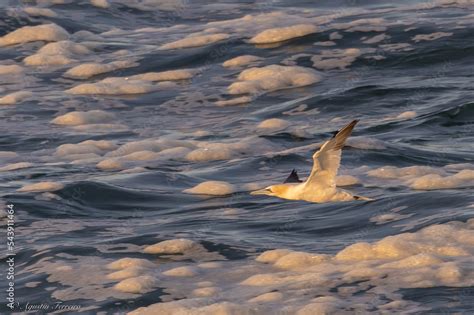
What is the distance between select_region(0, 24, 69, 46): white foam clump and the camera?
19250 mm

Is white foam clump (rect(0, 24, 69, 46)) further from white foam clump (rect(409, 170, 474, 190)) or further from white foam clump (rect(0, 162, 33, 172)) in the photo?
white foam clump (rect(409, 170, 474, 190))

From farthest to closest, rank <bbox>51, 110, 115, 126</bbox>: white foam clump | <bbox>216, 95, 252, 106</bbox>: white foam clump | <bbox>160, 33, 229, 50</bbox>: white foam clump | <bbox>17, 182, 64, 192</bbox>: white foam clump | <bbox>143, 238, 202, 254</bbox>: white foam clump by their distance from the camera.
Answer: <bbox>160, 33, 229, 50</bbox>: white foam clump
<bbox>216, 95, 252, 106</bbox>: white foam clump
<bbox>51, 110, 115, 126</bbox>: white foam clump
<bbox>17, 182, 64, 192</bbox>: white foam clump
<bbox>143, 238, 202, 254</bbox>: white foam clump

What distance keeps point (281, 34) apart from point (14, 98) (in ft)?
14.4

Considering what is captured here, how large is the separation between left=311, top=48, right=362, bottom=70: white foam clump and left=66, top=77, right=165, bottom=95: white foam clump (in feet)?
7.31

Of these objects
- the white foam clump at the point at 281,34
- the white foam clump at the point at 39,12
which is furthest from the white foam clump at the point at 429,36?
→ the white foam clump at the point at 39,12

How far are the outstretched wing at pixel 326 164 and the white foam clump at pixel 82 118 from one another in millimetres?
5893

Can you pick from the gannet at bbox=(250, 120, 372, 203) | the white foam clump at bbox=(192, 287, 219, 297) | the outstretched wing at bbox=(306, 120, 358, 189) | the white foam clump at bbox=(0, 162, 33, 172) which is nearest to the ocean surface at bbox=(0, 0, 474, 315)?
the white foam clump at bbox=(192, 287, 219, 297)

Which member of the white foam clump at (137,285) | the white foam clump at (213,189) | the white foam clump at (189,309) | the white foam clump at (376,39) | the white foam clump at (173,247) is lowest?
the white foam clump at (213,189)

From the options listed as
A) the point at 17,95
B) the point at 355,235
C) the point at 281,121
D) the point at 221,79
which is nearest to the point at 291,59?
the point at 221,79

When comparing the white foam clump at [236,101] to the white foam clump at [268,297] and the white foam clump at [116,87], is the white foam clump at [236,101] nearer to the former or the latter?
the white foam clump at [116,87]

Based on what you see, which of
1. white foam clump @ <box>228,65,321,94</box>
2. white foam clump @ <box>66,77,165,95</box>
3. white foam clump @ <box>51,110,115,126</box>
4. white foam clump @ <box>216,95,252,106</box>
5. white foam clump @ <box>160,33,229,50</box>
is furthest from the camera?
white foam clump @ <box>160,33,229,50</box>

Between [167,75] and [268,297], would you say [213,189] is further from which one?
[167,75]

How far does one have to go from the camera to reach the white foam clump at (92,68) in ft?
58.3

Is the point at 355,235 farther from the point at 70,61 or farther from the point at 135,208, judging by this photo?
the point at 70,61
